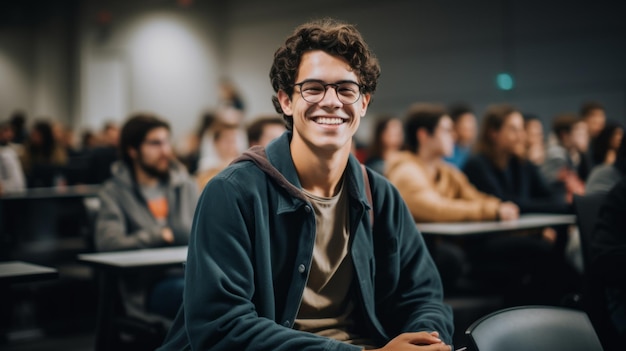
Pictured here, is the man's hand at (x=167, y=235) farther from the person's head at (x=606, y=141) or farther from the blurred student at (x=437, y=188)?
the person's head at (x=606, y=141)

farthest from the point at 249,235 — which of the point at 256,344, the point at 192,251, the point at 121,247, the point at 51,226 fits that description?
the point at 51,226

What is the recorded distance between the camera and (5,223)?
645 centimetres

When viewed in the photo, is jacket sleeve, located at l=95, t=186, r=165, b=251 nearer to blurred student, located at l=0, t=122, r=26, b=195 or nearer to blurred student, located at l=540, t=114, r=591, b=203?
blurred student, located at l=540, t=114, r=591, b=203

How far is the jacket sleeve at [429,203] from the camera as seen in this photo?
13.6 feet

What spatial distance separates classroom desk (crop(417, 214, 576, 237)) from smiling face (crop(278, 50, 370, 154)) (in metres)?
1.87

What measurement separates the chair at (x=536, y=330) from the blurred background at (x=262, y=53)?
6.18 m

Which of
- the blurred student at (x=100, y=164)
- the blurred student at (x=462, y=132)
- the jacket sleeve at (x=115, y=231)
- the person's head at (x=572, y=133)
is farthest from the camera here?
the blurred student at (x=100, y=164)

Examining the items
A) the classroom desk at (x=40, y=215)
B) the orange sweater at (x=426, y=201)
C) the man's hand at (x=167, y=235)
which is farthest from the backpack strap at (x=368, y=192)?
the classroom desk at (x=40, y=215)

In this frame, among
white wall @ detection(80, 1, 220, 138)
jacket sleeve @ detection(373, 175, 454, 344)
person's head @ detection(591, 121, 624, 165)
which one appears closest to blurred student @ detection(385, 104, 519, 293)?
person's head @ detection(591, 121, 624, 165)

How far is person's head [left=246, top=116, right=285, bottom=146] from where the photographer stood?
14.1ft

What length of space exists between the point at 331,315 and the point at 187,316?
41cm

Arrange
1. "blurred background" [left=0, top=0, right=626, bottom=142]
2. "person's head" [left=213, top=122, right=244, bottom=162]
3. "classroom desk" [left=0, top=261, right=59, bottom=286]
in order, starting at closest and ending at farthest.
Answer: "classroom desk" [left=0, top=261, right=59, bottom=286] → "person's head" [left=213, top=122, right=244, bottom=162] → "blurred background" [left=0, top=0, right=626, bottom=142]

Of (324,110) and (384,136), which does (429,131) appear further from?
(324,110)

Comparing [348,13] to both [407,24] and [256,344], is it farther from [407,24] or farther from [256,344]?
[256,344]
